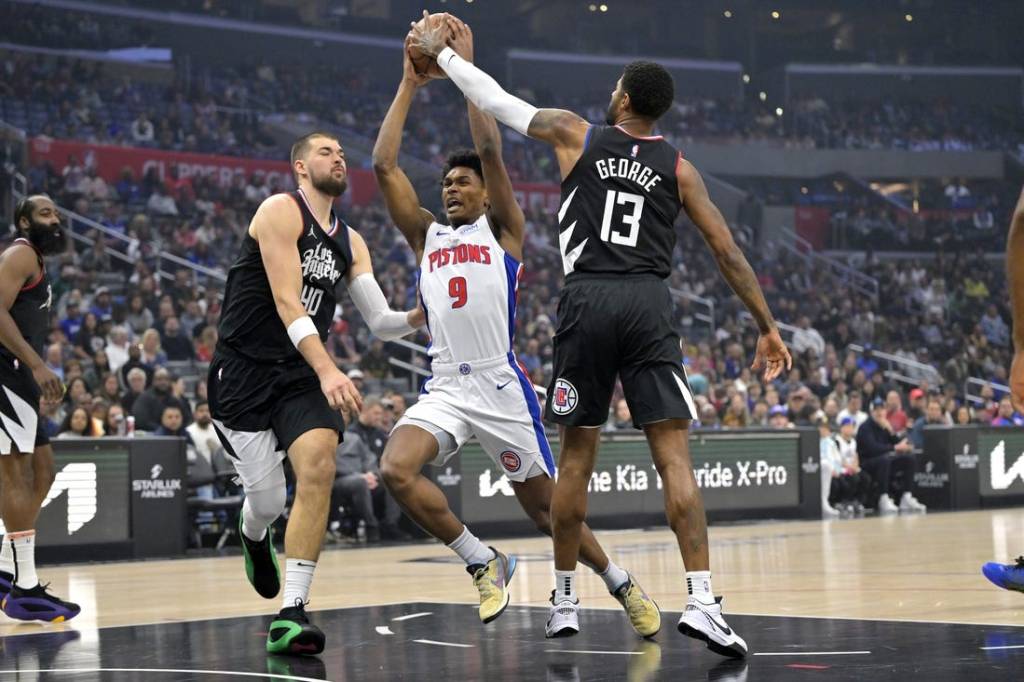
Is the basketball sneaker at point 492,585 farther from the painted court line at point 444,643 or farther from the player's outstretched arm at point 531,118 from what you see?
the player's outstretched arm at point 531,118

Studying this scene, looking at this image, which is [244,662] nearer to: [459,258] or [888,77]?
[459,258]

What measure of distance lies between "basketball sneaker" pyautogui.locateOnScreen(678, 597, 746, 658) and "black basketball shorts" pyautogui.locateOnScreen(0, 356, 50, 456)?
12.8ft

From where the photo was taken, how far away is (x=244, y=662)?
5531 millimetres

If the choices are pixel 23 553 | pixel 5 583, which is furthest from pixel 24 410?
pixel 5 583

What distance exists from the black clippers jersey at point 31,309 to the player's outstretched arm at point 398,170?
7.19ft

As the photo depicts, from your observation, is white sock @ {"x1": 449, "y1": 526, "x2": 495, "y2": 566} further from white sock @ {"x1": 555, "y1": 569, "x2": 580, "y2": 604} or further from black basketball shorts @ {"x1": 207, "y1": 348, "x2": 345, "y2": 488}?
black basketball shorts @ {"x1": 207, "y1": 348, "x2": 345, "y2": 488}

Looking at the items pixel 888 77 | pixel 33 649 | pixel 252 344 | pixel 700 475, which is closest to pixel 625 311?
pixel 252 344

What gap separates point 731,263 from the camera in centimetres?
555

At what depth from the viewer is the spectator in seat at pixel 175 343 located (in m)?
18.2

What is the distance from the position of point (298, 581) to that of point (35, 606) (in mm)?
2303

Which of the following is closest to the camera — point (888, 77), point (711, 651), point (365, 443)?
point (711, 651)

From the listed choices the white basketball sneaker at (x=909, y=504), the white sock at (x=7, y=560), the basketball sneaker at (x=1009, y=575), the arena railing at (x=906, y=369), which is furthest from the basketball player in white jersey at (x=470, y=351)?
the arena railing at (x=906, y=369)

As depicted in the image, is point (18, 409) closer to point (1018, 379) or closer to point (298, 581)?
point (298, 581)

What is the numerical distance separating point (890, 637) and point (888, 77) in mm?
36814
